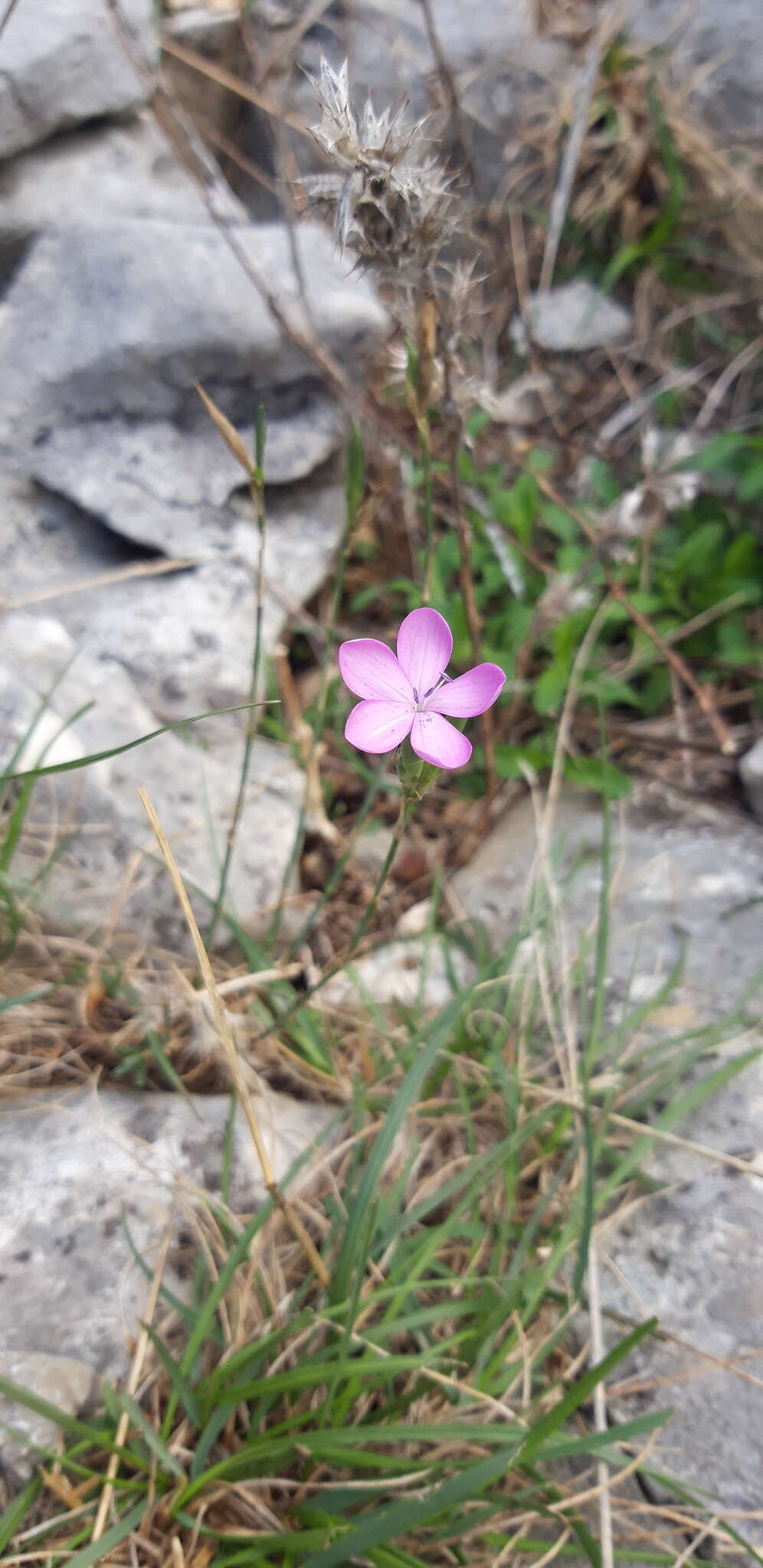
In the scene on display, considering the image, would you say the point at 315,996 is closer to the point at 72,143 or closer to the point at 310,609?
the point at 310,609

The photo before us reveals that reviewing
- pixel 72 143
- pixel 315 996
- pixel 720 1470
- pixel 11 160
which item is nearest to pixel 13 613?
pixel 315 996

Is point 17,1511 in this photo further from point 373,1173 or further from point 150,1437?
point 373,1173

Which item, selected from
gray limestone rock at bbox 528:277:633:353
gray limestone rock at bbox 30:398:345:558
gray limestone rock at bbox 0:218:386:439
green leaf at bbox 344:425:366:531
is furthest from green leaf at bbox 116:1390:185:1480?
gray limestone rock at bbox 528:277:633:353

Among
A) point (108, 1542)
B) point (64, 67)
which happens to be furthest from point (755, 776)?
point (64, 67)

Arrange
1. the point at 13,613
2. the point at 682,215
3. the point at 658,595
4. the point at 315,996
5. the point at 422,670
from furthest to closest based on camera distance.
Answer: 1. the point at 682,215
2. the point at 658,595
3. the point at 13,613
4. the point at 315,996
5. the point at 422,670

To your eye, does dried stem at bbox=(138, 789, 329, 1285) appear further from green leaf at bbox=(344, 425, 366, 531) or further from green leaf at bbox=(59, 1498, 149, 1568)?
green leaf at bbox=(344, 425, 366, 531)
